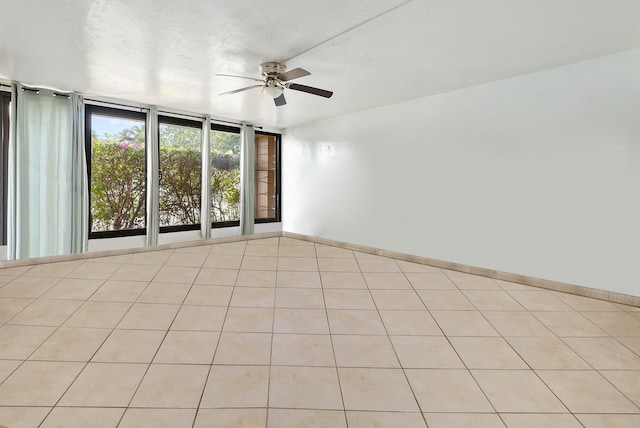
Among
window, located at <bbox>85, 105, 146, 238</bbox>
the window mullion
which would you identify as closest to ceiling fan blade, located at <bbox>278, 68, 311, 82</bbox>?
the window mullion

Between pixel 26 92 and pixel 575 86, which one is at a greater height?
pixel 26 92

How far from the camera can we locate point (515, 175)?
3.42 metres

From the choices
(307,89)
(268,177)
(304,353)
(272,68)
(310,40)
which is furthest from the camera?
(268,177)

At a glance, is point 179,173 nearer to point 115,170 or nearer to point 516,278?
point 115,170

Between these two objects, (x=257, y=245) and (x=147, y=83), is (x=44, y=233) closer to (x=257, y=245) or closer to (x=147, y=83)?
(x=147, y=83)

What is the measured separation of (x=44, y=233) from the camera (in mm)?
3945

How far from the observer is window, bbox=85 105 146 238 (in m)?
4.48

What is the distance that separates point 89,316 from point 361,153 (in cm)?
396

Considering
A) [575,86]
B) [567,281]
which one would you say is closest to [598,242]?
[567,281]

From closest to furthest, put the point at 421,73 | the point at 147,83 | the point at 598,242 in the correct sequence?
the point at 598,242, the point at 421,73, the point at 147,83

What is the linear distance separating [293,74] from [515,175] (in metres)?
2.59

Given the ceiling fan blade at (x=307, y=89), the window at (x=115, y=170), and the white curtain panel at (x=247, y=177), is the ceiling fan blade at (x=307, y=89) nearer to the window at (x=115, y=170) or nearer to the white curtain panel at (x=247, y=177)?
the white curtain panel at (x=247, y=177)

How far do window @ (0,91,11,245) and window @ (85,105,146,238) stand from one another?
2.61 feet

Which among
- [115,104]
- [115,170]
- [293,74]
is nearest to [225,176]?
[115,170]
